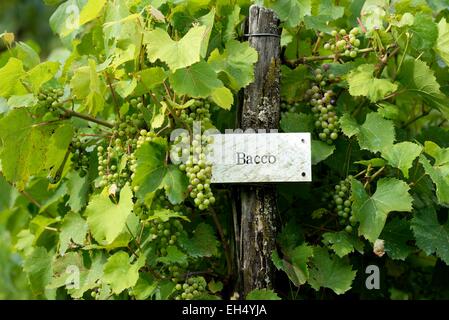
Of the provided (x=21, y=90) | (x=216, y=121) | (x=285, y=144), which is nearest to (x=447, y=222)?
(x=285, y=144)

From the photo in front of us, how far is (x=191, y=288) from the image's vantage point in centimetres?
152

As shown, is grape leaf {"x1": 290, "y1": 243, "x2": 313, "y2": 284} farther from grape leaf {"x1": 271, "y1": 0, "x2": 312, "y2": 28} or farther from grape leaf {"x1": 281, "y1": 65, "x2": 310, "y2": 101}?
grape leaf {"x1": 271, "y1": 0, "x2": 312, "y2": 28}

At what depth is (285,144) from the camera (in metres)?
1.54

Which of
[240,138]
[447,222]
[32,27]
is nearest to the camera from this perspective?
[240,138]

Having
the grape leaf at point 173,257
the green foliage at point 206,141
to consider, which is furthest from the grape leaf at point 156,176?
the grape leaf at point 173,257

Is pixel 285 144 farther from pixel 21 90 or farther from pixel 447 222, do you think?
pixel 21 90

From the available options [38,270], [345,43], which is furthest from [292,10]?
[38,270]

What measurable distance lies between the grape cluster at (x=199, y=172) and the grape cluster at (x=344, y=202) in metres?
0.34

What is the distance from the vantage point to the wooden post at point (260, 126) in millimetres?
1580

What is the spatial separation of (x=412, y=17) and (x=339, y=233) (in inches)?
20.2

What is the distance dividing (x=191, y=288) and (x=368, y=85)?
61 cm

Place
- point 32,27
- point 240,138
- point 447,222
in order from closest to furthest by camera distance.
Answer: point 240,138, point 447,222, point 32,27

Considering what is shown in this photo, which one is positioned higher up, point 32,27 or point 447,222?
point 32,27

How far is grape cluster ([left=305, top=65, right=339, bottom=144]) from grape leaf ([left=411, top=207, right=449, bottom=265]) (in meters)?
0.27
